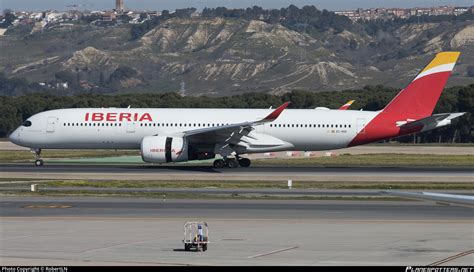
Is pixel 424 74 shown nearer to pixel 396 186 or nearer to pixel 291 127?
pixel 291 127

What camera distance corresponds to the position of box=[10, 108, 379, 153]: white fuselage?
226 ft

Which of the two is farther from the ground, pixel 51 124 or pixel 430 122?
pixel 51 124

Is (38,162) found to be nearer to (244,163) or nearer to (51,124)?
(51,124)

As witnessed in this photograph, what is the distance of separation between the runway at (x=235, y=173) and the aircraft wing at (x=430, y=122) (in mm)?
2887

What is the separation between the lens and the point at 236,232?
3447 centimetres

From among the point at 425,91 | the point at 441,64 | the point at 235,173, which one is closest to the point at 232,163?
the point at 235,173

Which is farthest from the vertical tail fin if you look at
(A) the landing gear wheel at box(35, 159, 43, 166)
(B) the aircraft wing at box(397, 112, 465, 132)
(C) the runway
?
(A) the landing gear wheel at box(35, 159, 43, 166)

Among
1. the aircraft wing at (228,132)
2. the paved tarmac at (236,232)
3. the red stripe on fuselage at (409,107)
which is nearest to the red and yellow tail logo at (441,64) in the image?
the red stripe on fuselage at (409,107)

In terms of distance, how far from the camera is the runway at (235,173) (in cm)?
5981

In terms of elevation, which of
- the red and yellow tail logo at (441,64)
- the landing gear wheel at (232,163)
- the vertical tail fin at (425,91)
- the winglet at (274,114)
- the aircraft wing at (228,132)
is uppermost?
the red and yellow tail logo at (441,64)

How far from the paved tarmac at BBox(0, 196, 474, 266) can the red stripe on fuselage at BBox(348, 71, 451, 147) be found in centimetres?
2462

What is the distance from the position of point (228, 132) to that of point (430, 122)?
13762 mm

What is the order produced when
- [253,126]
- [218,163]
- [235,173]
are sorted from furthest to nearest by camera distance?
[218,163]
[253,126]
[235,173]

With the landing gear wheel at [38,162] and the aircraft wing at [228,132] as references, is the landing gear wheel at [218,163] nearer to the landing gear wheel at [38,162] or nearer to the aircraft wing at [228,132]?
the aircraft wing at [228,132]
